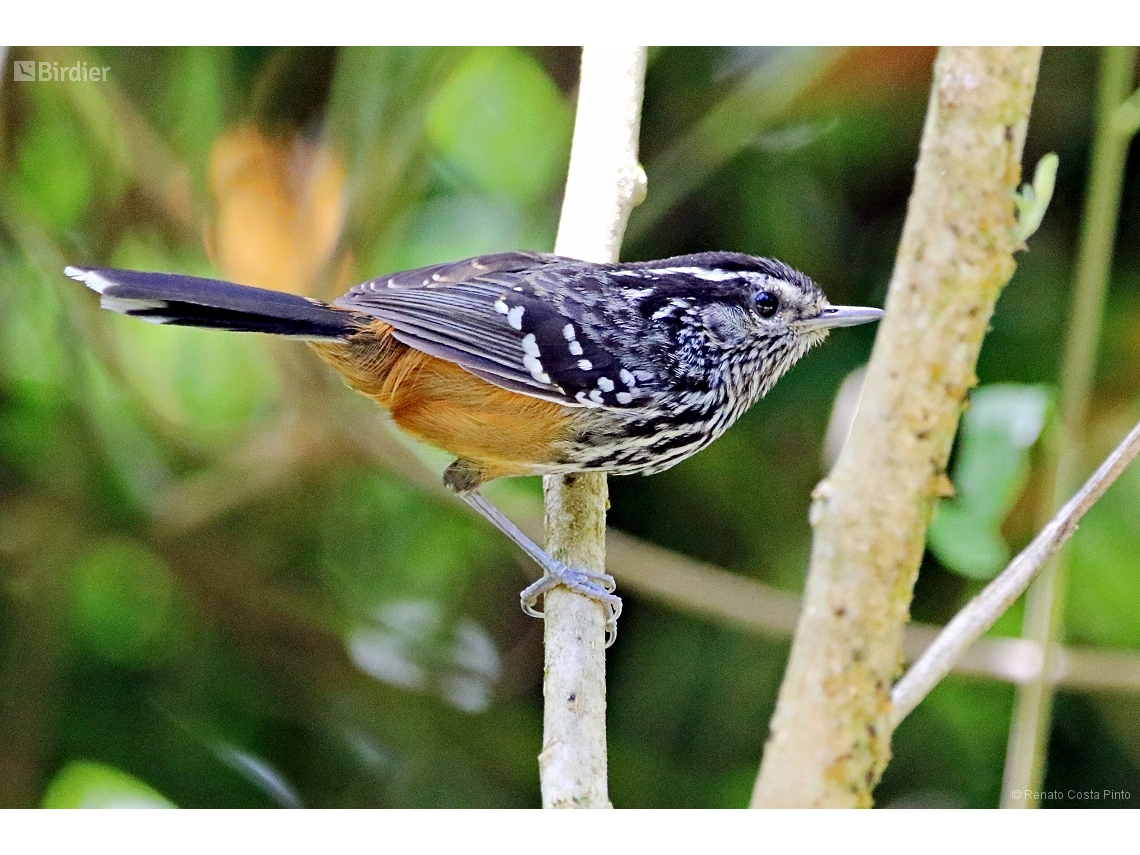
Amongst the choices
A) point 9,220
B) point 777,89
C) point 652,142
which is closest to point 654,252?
point 652,142

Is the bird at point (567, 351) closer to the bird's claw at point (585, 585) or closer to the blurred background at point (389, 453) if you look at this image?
the bird's claw at point (585, 585)

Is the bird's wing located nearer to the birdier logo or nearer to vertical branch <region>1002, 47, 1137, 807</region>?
the birdier logo

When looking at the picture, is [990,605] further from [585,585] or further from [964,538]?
[585,585]

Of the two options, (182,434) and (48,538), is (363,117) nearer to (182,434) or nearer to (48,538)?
(182,434)

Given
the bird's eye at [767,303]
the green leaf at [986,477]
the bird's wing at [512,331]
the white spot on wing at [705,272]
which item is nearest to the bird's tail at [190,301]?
the bird's wing at [512,331]

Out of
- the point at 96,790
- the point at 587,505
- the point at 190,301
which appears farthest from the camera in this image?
the point at 96,790

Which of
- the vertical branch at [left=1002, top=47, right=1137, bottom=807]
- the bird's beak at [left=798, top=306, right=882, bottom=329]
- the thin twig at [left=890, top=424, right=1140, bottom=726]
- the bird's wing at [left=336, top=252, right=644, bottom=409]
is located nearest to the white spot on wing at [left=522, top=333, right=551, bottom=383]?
the bird's wing at [left=336, top=252, right=644, bottom=409]

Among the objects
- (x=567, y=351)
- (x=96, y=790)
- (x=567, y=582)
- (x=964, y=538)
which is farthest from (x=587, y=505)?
(x=96, y=790)

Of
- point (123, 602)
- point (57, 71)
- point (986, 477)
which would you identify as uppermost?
point (57, 71)
